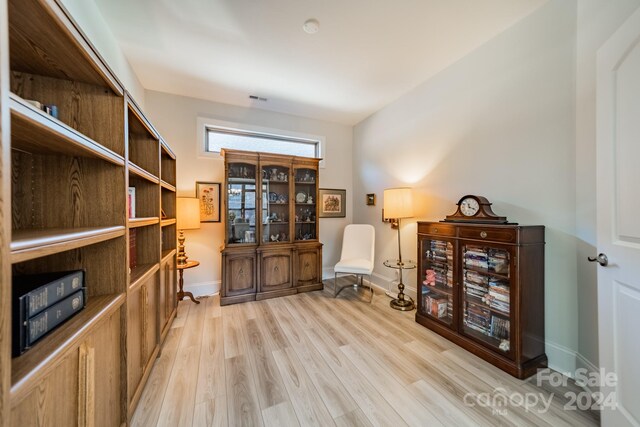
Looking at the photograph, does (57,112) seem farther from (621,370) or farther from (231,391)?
(621,370)

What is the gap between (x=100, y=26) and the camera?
191cm

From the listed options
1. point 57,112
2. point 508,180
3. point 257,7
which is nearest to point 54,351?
point 57,112

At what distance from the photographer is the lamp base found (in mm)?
2902

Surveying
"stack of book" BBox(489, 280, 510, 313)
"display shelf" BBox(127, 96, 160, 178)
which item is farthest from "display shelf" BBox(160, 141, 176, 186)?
"stack of book" BBox(489, 280, 510, 313)

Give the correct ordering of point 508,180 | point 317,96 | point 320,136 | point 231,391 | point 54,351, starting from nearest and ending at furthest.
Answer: point 54,351 → point 231,391 → point 508,180 → point 317,96 → point 320,136

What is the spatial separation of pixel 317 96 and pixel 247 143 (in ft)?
4.31

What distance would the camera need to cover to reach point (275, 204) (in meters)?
3.58

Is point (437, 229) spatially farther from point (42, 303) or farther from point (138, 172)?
point (42, 303)

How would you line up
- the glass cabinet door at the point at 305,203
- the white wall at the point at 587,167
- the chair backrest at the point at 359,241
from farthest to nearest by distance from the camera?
the glass cabinet door at the point at 305,203 → the chair backrest at the point at 359,241 → the white wall at the point at 587,167

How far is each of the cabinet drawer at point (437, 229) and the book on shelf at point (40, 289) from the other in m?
2.65

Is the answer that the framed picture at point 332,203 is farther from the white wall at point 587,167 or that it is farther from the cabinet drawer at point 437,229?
the white wall at point 587,167

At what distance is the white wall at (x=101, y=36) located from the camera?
1.60 metres

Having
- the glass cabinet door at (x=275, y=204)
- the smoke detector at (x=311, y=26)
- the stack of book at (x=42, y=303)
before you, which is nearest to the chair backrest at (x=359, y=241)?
the glass cabinet door at (x=275, y=204)

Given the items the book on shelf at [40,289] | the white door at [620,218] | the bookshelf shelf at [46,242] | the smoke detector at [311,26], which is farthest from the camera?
the smoke detector at [311,26]
